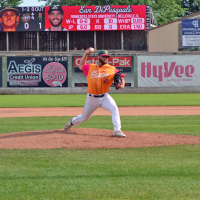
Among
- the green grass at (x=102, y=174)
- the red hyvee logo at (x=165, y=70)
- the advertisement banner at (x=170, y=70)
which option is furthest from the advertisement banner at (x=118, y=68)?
the green grass at (x=102, y=174)

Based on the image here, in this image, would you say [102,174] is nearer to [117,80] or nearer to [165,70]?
[117,80]

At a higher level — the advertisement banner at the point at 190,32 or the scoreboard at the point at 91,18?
the scoreboard at the point at 91,18

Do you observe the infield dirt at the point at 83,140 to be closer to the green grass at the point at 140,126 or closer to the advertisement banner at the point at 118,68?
the green grass at the point at 140,126

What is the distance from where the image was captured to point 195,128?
Answer: 10.2 meters

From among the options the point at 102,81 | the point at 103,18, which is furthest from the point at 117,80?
the point at 103,18

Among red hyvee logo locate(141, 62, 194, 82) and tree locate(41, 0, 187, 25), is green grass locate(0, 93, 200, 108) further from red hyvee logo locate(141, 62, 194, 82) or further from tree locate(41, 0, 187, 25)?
→ tree locate(41, 0, 187, 25)

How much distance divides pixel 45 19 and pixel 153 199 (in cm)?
3555

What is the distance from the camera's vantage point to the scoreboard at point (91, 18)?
3791 centimetres

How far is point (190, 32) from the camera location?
33.1 m

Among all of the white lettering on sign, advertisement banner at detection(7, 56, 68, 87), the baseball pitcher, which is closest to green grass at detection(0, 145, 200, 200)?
the baseball pitcher

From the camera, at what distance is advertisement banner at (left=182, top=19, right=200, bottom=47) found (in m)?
33.1

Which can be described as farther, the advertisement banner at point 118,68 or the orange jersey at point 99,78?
the advertisement banner at point 118,68

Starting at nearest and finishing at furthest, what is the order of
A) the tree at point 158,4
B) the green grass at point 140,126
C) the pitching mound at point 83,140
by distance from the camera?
the pitching mound at point 83,140, the green grass at point 140,126, the tree at point 158,4

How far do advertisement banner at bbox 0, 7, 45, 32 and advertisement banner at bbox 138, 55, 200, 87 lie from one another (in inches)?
545
